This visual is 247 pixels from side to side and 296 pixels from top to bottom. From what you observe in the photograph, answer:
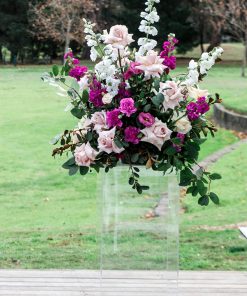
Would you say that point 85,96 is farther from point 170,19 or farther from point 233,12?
point 170,19

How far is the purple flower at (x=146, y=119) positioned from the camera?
11.8 feet

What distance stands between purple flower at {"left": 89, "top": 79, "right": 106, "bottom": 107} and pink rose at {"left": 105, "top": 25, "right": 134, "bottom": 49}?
0.59 feet

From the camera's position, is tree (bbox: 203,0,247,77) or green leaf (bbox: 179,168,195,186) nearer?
green leaf (bbox: 179,168,195,186)

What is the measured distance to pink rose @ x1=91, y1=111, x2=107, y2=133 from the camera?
3635mm

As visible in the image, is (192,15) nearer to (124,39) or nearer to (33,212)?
(33,212)

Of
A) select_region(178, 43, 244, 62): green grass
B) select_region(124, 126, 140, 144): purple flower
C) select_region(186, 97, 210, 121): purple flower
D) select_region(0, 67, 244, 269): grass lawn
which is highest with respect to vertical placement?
select_region(186, 97, 210, 121): purple flower

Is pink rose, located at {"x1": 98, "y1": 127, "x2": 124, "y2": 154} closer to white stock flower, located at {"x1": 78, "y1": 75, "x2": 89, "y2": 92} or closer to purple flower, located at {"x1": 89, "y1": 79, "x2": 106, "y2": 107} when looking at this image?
purple flower, located at {"x1": 89, "y1": 79, "x2": 106, "y2": 107}

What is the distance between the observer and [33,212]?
9.95 m

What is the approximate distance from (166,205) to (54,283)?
1.05 metres

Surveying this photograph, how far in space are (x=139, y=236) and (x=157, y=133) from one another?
21.4 inches

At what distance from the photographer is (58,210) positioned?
9.95 metres

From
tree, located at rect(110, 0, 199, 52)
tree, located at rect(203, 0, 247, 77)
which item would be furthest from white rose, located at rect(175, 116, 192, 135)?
tree, located at rect(110, 0, 199, 52)

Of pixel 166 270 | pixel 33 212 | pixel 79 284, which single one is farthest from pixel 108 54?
pixel 33 212

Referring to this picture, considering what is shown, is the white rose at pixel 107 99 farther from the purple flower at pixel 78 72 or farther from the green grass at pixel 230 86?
the green grass at pixel 230 86
